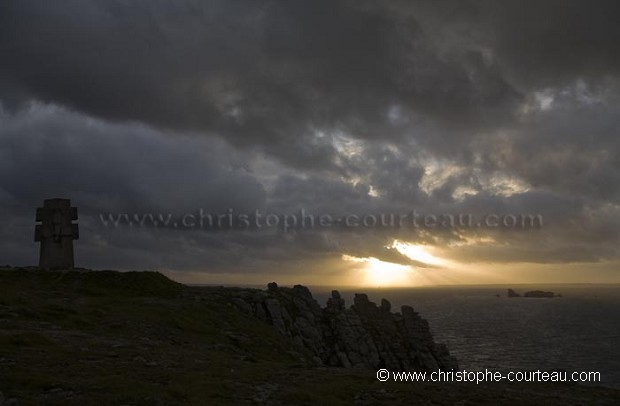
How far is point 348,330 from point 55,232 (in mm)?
30681

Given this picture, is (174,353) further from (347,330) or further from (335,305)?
(335,305)

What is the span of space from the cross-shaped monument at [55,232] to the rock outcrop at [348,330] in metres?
14.5

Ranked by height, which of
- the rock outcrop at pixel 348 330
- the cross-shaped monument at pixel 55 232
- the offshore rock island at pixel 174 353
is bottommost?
the rock outcrop at pixel 348 330

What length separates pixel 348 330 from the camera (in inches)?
2074

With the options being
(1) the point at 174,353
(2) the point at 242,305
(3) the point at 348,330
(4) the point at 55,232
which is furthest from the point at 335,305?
(1) the point at 174,353

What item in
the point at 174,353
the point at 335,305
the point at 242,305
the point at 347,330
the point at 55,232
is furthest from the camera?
the point at 335,305

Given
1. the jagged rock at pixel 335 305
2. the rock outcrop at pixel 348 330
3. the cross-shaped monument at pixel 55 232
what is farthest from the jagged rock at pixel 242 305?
the jagged rock at pixel 335 305

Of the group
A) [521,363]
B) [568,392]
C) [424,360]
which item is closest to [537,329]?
A: [521,363]

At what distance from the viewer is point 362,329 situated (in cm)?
5625

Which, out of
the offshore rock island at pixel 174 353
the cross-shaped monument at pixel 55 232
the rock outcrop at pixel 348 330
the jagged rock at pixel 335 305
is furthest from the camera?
the jagged rock at pixel 335 305

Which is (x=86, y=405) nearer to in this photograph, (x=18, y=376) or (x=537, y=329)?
(x=18, y=376)

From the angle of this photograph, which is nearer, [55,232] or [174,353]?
[174,353]

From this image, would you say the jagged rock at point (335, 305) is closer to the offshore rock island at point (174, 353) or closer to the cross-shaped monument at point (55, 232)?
the offshore rock island at point (174, 353)

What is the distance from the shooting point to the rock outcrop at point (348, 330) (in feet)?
143
